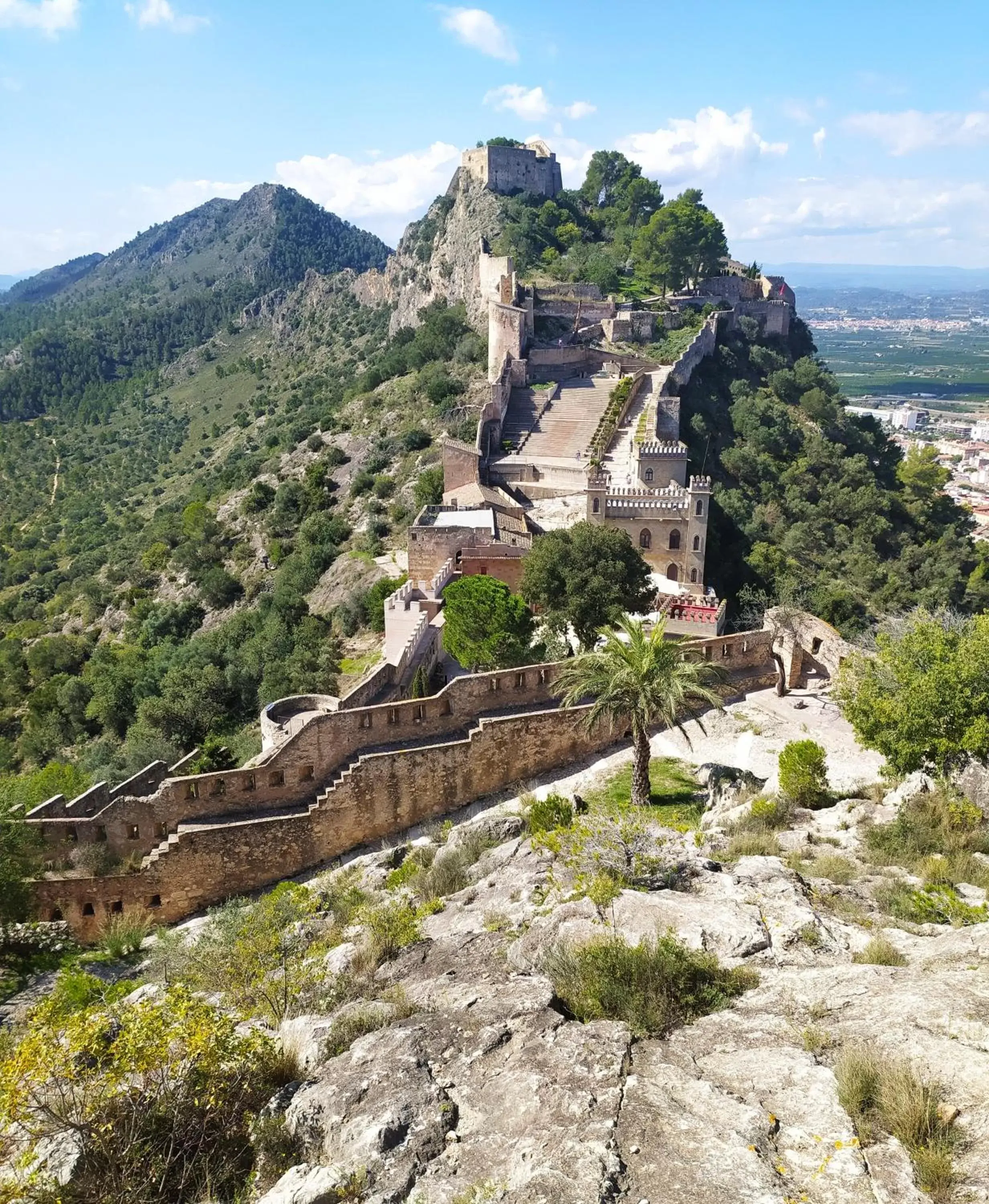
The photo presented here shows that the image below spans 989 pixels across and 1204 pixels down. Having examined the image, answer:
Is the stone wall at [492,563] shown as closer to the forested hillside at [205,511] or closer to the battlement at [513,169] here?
the forested hillside at [205,511]

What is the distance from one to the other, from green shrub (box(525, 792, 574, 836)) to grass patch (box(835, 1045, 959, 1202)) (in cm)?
691

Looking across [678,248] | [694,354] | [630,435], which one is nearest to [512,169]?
[678,248]

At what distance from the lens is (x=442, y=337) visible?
58.0m

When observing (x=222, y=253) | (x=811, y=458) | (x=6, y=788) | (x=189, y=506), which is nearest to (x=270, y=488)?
(x=189, y=506)

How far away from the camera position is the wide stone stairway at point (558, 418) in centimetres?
3953

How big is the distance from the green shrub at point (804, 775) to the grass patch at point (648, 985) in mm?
5722

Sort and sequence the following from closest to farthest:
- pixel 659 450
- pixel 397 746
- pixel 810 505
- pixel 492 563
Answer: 1. pixel 397 746
2. pixel 492 563
3. pixel 659 450
4. pixel 810 505

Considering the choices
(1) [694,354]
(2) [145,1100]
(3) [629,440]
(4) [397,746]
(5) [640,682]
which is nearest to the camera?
(2) [145,1100]

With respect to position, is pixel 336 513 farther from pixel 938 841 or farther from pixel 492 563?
pixel 938 841

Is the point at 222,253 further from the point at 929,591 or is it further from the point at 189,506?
the point at 929,591

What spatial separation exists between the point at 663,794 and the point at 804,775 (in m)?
2.69

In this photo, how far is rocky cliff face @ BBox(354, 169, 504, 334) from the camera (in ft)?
213

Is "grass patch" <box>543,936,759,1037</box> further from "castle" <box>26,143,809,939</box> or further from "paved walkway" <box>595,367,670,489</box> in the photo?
"paved walkway" <box>595,367,670,489</box>

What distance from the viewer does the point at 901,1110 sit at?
5.54 metres
